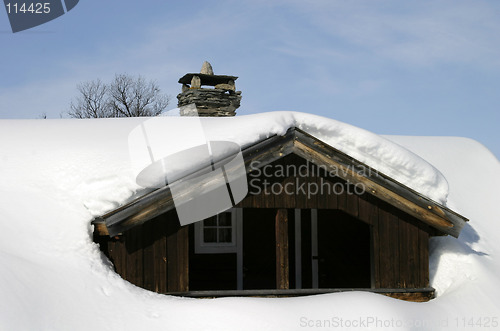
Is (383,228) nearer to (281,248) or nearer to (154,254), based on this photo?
(281,248)

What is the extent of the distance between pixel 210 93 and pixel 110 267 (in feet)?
32.4

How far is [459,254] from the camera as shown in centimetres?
939

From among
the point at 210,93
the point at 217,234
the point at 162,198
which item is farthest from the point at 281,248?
the point at 210,93

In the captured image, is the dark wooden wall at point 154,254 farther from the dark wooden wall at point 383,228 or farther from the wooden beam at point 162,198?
the dark wooden wall at point 383,228

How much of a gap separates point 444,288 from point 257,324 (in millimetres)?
3999

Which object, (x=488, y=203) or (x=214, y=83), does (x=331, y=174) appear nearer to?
(x=488, y=203)

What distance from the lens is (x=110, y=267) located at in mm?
7688

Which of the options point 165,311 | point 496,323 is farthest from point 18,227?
point 496,323

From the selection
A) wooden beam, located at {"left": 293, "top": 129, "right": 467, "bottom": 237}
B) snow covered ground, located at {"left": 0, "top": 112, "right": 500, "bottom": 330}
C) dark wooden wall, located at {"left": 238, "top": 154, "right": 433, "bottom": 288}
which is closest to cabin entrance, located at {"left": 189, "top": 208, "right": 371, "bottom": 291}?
snow covered ground, located at {"left": 0, "top": 112, "right": 500, "bottom": 330}

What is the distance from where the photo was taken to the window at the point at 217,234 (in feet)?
35.0

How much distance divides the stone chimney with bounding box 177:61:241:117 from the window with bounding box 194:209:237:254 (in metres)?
6.56

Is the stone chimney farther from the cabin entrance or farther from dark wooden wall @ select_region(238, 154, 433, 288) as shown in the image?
dark wooden wall @ select_region(238, 154, 433, 288)

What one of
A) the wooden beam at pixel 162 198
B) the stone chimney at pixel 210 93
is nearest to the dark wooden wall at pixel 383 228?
the wooden beam at pixel 162 198

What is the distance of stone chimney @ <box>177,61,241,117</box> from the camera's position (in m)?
16.7
